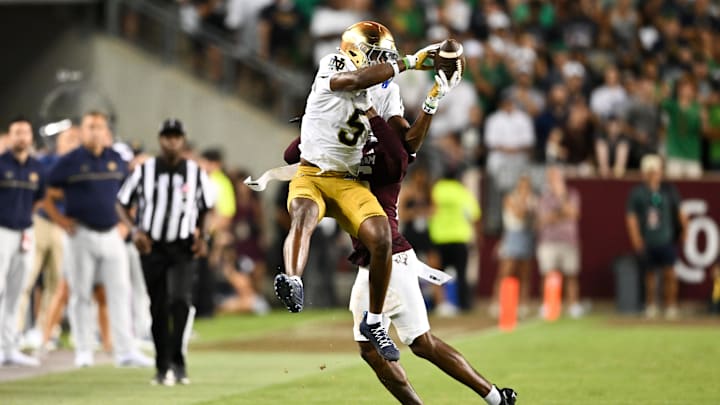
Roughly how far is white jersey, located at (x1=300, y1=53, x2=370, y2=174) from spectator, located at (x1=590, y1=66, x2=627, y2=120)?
14.1m

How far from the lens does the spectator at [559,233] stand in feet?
70.9

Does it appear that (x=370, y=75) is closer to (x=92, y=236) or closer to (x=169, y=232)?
(x=169, y=232)

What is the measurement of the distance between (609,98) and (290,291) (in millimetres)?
15131

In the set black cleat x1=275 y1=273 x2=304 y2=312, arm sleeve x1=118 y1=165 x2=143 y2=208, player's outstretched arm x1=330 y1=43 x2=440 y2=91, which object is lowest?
black cleat x1=275 y1=273 x2=304 y2=312

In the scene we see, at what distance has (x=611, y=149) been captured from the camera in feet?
74.4

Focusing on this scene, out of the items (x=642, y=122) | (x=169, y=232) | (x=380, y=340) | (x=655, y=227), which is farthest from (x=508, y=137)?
(x=380, y=340)

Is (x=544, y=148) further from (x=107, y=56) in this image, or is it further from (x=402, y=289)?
(x=402, y=289)

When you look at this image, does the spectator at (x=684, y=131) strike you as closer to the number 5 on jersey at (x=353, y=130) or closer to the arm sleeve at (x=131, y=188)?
the arm sleeve at (x=131, y=188)

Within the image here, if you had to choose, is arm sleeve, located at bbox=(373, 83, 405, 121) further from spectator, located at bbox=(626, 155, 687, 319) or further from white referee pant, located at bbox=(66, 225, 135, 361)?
spectator, located at bbox=(626, 155, 687, 319)

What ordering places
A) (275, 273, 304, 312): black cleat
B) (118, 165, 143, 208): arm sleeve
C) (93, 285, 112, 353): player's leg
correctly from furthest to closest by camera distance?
(93, 285, 112, 353): player's leg
(118, 165, 143, 208): arm sleeve
(275, 273, 304, 312): black cleat

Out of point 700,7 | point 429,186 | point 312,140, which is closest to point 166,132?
point 312,140

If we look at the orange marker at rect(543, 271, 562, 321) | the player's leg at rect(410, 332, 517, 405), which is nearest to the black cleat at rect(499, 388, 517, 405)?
the player's leg at rect(410, 332, 517, 405)

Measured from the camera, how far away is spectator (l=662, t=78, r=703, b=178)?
2220cm

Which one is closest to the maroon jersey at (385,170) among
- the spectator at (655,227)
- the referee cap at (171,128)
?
the referee cap at (171,128)
